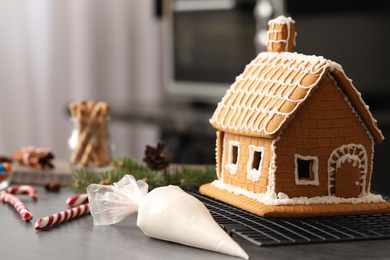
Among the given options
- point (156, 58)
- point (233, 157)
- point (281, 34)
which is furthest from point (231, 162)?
point (156, 58)

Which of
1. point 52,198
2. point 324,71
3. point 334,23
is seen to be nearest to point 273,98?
point 324,71

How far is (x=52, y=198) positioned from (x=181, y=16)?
7.46ft

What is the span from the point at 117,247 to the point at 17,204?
41cm

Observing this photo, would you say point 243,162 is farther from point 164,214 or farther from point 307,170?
point 164,214

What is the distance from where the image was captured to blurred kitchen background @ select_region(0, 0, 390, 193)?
2.92 m

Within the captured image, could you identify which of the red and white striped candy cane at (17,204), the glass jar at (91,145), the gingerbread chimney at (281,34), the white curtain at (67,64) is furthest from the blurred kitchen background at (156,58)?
the red and white striped candy cane at (17,204)

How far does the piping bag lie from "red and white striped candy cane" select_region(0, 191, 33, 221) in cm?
14

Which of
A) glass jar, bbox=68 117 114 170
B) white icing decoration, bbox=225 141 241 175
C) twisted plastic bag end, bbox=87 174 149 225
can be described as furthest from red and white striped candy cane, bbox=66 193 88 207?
glass jar, bbox=68 117 114 170

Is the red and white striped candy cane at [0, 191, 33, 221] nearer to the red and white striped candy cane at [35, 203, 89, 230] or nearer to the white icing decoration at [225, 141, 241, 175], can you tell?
the red and white striped candy cane at [35, 203, 89, 230]

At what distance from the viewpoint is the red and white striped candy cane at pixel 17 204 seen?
1482 millimetres

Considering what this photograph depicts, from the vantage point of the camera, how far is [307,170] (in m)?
1.51

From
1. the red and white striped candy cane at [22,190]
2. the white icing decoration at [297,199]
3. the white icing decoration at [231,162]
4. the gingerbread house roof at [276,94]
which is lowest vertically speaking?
the red and white striped candy cane at [22,190]

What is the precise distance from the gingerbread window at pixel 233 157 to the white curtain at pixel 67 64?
2.74 meters

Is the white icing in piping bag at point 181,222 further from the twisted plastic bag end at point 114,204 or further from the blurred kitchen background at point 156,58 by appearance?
the blurred kitchen background at point 156,58
